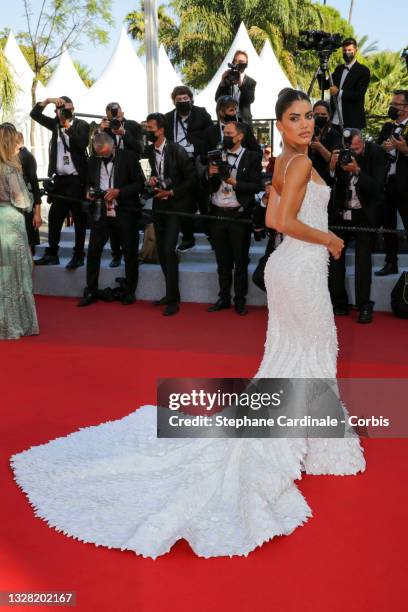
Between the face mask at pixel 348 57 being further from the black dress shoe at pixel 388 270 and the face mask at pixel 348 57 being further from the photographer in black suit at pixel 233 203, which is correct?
the black dress shoe at pixel 388 270

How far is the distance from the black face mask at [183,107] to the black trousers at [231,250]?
117 centimetres

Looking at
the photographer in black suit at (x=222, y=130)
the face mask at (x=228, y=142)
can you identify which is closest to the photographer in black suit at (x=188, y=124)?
the photographer in black suit at (x=222, y=130)

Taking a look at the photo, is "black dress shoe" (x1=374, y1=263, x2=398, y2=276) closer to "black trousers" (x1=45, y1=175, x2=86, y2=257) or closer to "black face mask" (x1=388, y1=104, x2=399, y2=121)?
"black face mask" (x1=388, y1=104, x2=399, y2=121)

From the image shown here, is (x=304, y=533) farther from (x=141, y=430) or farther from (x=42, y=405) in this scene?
(x=42, y=405)

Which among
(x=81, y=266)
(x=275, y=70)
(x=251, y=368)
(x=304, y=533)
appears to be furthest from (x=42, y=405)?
(x=275, y=70)

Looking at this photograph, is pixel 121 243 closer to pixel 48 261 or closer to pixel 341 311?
pixel 48 261

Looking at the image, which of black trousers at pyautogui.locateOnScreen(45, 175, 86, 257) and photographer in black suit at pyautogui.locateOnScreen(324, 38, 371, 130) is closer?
photographer in black suit at pyautogui.locateOnScreen(324, 38, 371, 130)

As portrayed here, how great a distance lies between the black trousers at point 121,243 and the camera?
709 cm

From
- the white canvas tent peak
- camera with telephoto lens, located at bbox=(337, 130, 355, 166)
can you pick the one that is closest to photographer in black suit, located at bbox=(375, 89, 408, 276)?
camera with telephoto lens, located at bbox=(337, 130, 355, 166)

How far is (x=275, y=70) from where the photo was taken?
772 inches

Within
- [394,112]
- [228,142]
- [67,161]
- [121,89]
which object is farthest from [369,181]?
[121,89]

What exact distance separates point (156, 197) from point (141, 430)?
351cm

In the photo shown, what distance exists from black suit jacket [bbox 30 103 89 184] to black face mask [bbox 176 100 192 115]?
1024mm

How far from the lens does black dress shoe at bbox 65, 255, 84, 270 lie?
25.7 ft
